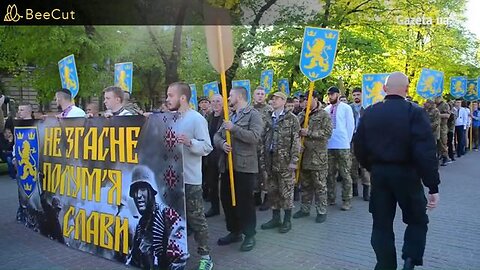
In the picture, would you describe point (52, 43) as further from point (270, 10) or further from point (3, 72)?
point (3, 72)

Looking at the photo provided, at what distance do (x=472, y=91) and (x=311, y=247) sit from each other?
1757 centimetres

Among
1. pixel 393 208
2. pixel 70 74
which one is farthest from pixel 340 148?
pixel 70 74

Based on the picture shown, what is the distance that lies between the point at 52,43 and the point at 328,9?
34.1ft

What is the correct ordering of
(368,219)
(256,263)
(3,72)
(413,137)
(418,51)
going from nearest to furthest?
1. (413,137)
2. (256,263)
3. (368,219)
4. (418,51)
5. (3,72)

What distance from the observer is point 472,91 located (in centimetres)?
1989

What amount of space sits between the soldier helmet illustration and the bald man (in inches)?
82.0

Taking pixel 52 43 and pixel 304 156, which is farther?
pixel 52 43

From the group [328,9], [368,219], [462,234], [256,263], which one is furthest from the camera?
[328,9]

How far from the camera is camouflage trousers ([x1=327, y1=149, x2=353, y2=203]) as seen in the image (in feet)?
24.4

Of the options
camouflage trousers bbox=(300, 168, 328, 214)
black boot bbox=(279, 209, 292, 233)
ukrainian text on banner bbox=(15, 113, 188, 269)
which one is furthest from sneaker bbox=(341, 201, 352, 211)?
ukrainian text on banner bbox=(15, 113, 188, 269)

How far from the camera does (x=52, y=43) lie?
13594 millimetres

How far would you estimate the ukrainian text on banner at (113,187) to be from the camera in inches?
176

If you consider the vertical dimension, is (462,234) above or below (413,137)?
below

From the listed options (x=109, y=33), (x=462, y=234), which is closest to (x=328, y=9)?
(x=109, y=33)
